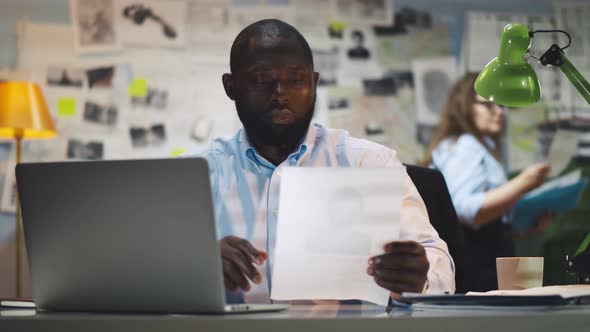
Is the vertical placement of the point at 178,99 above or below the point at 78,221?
above

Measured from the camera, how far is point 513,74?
1274mm

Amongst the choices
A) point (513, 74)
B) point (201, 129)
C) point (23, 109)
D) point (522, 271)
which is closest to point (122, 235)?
point (522, 271)

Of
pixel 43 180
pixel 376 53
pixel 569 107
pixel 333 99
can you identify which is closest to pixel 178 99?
pixel 333 99

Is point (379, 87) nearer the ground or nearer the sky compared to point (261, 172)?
nearer the sky

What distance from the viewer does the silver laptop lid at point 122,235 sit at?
732mm

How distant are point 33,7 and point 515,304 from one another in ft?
9.18

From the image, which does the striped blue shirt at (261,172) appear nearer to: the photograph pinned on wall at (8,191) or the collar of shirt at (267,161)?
the collar of shirt at (267,161)

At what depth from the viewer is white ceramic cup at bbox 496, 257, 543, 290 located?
1170 millimetres

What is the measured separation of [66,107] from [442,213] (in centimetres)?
200

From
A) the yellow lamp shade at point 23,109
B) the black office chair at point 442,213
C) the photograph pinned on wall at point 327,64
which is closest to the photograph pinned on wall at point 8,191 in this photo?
the yellow lamp shade at point 23,109

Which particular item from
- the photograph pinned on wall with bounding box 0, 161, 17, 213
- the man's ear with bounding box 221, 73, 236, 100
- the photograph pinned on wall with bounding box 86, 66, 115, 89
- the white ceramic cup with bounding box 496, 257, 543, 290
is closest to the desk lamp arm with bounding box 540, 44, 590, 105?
the white ceramic cup with bounding box 496, 257, 543, 290

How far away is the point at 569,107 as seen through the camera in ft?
11.4

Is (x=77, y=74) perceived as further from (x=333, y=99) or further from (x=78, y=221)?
(x=78, y=221)

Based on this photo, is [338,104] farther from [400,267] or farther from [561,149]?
[400,267]
